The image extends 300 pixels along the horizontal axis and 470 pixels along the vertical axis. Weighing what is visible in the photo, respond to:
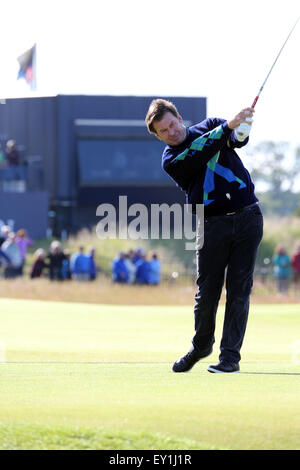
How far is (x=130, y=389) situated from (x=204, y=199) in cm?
153

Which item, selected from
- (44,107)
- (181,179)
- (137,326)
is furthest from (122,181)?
(181,179)

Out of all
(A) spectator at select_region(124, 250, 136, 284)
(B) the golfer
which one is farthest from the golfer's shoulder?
(A) spectator at select_region(124, 250, 136, 284)

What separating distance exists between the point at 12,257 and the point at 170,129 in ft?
65.9

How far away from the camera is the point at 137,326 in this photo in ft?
50.8

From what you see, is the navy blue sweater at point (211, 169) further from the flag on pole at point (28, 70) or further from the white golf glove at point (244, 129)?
the flag on pole at point (28, 70)

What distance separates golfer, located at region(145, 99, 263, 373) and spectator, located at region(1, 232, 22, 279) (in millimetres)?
19395

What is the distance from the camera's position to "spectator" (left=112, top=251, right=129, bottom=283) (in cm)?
2712

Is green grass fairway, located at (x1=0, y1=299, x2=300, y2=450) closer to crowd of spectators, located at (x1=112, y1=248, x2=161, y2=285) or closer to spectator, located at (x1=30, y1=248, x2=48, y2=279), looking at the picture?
crowd of spectators, located at (x1=112, y1=248, x2=161, y2=285)

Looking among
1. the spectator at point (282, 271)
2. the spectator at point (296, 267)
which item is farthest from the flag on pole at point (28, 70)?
the spectator at point (296, 267)

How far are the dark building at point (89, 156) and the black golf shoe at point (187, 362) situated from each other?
38673 millimetres

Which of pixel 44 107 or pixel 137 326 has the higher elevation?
pixel 44 107

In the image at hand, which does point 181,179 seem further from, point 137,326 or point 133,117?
point 133,117

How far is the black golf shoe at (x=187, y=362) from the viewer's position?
723cm
